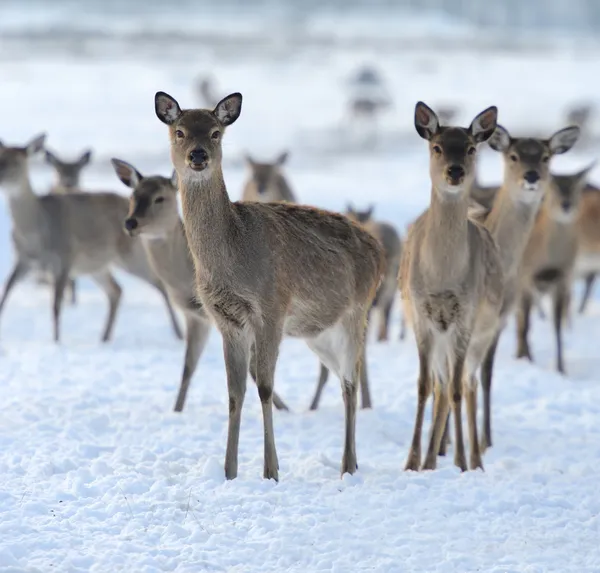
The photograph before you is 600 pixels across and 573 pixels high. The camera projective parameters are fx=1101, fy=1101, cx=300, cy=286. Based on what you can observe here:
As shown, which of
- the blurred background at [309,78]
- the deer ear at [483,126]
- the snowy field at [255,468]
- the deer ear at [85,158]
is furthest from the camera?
the blurred background at [309,78]

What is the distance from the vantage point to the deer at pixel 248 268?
5918mm

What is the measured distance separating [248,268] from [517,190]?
119 inches

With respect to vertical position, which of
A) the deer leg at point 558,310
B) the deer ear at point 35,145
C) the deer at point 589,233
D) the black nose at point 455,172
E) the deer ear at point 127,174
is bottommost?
the deer leg at point 558,310

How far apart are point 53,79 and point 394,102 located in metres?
12.1

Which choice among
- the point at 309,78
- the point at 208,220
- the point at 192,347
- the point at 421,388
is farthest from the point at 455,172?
the point at 309,78

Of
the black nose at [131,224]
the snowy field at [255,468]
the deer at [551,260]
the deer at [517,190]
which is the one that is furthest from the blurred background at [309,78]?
the deer at [517,190]

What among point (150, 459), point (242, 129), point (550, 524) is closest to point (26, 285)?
point (150, 459)

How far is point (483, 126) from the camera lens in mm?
6699

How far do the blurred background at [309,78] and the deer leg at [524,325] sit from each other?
305 inches

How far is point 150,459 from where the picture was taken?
6332mm

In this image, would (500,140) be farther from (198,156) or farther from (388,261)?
(198,156)

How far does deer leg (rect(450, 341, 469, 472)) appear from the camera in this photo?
657 centimetres

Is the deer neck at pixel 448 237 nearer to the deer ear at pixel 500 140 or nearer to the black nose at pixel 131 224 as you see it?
the deer ear at pixel 500 140

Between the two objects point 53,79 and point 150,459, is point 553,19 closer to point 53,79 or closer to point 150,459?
point 53,79
